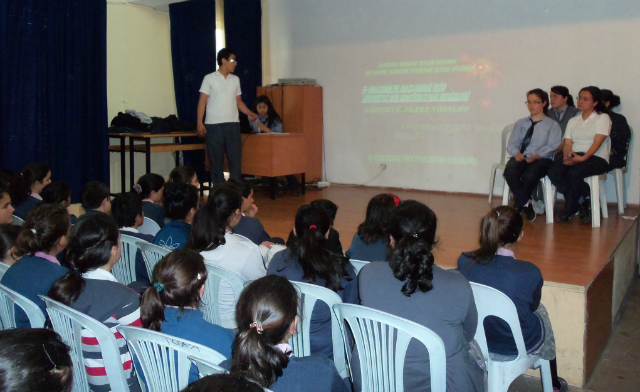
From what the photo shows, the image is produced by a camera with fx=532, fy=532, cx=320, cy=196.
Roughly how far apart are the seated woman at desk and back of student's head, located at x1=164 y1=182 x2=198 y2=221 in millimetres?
3113

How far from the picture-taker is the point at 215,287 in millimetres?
2031

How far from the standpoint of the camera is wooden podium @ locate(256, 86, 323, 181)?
6168 mm

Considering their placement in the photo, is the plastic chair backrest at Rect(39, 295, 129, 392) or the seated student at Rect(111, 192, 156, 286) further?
the seated student at Rect(111, 192, 156, 286)

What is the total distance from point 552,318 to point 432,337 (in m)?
1.44

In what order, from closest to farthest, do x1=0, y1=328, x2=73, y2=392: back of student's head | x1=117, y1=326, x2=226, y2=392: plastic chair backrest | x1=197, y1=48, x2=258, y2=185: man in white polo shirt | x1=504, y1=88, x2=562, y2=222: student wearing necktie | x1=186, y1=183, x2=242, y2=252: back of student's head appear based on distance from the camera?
1. x1=0, y1=328, x2=73, y2=392: back of student's head
2. x1=117, y1=326, x2=226, y2=392: plastic chair backrest
3. x1=186, y1=183, x2=242, y2=252: back of student's head
4. x1=504, y1=88, x2=562, y2=222: student wearing necktie
5. x1=197, y1=48, x2=258, y2=185: man in white polo shirt

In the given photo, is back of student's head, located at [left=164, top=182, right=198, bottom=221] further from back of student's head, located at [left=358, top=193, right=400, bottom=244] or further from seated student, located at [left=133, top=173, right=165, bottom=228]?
back of student's head, located at [left=358, top=193, right=400, bottom=244]

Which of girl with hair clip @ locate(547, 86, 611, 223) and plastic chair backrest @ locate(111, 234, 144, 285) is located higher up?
girl with hair clip @ locate(547, 86, 611, 223)

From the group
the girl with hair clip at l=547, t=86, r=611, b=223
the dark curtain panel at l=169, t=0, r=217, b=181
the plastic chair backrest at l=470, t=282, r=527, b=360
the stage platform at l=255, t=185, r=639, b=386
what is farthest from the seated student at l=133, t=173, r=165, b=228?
the girl with hair clip at l=547, t=86, r=611, b=223

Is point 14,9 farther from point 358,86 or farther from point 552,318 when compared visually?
point 552,318

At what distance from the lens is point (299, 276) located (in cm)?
193

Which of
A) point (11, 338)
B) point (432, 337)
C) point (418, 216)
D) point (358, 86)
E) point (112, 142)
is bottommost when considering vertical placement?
point (432, 337)

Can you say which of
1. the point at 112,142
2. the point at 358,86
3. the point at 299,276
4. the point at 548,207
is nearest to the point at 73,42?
the point at 112,142

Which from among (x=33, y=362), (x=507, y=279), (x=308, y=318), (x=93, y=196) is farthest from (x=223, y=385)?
(x=93, y=196)

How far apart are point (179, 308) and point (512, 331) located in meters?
1.17
